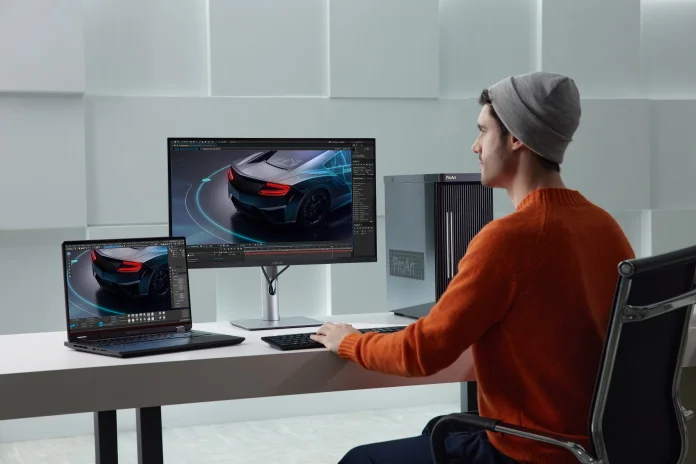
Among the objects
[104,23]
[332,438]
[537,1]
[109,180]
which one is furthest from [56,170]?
[537,1]

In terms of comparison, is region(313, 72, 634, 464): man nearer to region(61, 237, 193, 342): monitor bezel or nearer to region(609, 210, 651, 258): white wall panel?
region(61, 237, 193, 342): monitor bezel

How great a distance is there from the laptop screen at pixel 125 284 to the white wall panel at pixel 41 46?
181cm

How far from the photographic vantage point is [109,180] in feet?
13.8

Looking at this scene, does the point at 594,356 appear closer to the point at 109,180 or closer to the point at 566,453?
the point at 566,453

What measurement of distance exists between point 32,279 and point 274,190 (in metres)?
1.91

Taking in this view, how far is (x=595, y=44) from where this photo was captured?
5.02m

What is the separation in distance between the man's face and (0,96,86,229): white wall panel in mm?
2582

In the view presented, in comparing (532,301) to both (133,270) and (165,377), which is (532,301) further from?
(133,270)

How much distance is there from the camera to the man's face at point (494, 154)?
6.32ft

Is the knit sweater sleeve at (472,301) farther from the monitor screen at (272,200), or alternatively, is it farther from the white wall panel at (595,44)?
the white wall panel at (595,44)

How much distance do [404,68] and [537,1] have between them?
2.94 feet

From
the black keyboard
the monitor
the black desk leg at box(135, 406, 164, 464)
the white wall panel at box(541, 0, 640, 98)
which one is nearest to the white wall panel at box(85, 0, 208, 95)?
the monitor

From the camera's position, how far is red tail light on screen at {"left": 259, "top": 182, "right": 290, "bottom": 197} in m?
2.75

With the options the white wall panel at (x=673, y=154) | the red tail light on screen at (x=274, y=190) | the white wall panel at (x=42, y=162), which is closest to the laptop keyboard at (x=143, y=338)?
the red tail light on screen at (x=274, y=190)
